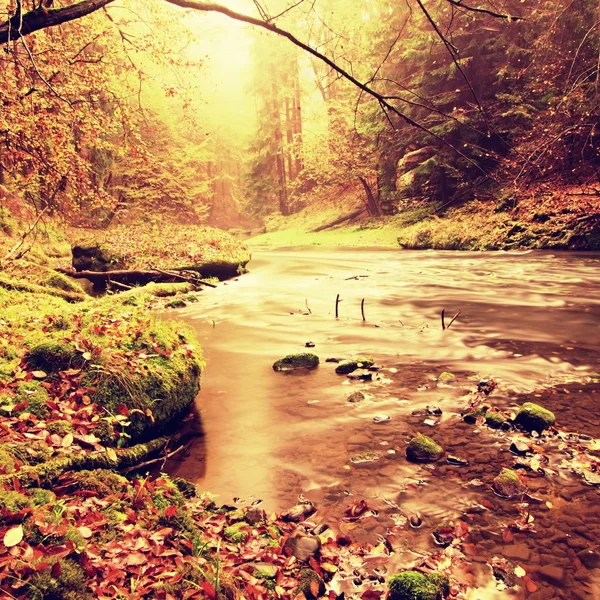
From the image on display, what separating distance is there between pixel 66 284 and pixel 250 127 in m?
44.3

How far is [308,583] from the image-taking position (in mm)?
2514

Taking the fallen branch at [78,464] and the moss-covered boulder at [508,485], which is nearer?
the fallen branch at [78,464]

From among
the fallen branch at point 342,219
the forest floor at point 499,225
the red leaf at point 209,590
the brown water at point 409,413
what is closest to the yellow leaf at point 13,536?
the red leaf at point 209,590

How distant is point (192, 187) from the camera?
3412 centimetres

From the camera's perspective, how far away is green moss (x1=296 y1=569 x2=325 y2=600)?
8.05 feet

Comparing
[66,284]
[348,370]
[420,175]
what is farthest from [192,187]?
[348,370]

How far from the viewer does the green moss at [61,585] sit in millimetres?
1806

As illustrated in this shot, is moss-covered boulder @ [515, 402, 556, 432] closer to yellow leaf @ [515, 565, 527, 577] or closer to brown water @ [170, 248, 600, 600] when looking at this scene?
brown water @ [170, 248, 600, 600]

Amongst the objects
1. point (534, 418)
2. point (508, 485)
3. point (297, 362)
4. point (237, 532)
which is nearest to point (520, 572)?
point (508, 485)

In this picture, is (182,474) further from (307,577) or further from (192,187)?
(192,187)

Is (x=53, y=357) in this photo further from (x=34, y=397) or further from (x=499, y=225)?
(x=499, y=225)

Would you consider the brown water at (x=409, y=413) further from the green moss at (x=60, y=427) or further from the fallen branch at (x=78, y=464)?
the green moss at (x=60, y=427)

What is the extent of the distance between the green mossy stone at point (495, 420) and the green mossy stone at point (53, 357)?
4209mm

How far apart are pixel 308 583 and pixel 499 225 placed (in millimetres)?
19183
